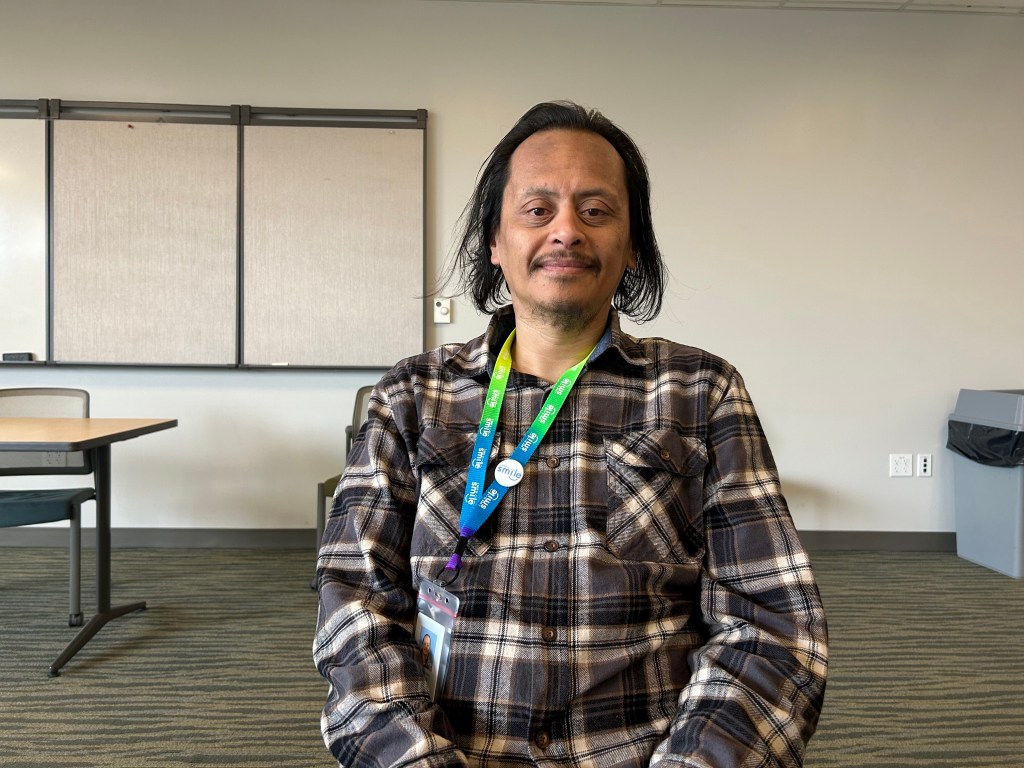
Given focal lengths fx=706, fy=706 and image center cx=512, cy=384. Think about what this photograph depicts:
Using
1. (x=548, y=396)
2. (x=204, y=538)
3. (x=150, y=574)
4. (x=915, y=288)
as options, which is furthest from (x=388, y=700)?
(x=915, y=288)

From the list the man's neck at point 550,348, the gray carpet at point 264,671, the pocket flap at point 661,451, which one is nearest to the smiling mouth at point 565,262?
the man's neck at point 550,348

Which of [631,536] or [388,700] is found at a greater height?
[631,536]

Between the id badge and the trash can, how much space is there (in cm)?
361

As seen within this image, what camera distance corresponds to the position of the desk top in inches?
93.6

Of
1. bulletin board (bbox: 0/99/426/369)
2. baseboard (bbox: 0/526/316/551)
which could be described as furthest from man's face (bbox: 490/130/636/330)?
baseboard (bbox: 0/526/316/551)

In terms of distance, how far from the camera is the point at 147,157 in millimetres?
3883

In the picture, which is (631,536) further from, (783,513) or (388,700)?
(388,700)

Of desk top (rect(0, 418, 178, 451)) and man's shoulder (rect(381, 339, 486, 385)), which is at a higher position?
man's shoulder (rect(381, 339, 486, 385))

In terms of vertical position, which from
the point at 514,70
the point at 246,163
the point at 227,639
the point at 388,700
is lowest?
the point at 227,639

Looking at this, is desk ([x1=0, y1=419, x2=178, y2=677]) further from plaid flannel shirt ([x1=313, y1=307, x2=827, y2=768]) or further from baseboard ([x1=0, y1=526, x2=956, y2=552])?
plaid flannel shirt ([x1=313, y1=307, x2=827, y2=768])

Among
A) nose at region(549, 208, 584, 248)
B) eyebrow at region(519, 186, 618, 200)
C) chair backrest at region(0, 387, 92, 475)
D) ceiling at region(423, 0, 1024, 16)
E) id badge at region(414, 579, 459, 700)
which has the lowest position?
id badge at region(414, 579, 459, 700)

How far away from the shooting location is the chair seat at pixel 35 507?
2.62 m

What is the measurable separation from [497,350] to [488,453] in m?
0.22

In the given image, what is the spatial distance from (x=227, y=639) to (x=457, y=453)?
2.16 meters
